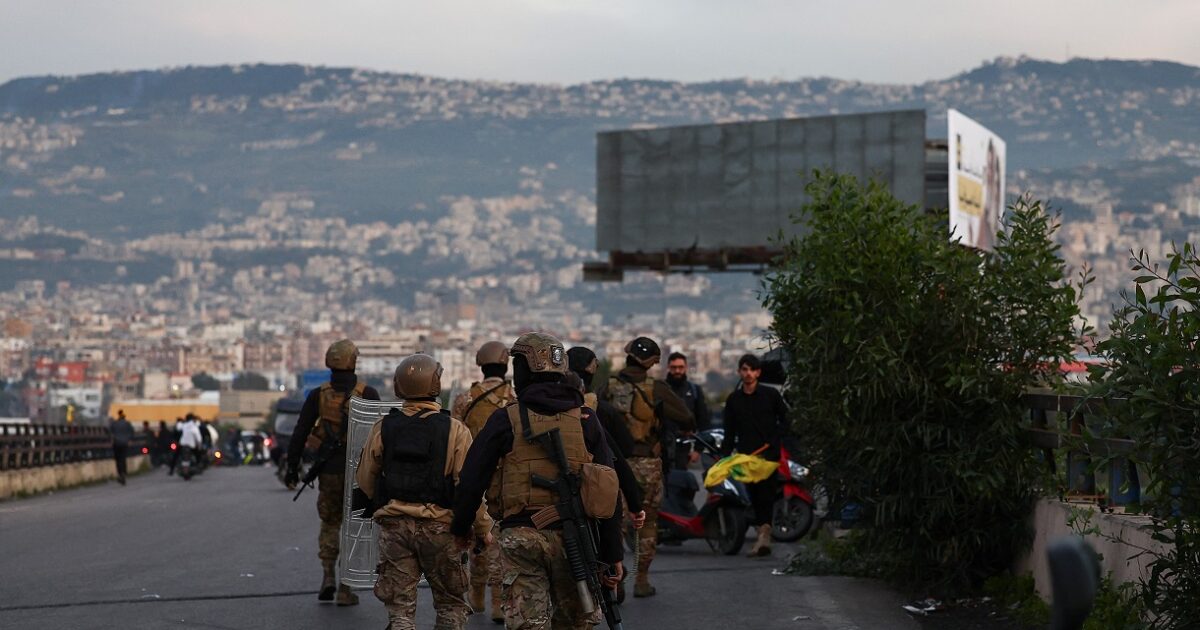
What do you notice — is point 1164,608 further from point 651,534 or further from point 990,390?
point 651,534

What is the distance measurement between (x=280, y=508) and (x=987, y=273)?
618 inches

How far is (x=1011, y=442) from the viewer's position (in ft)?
37.3

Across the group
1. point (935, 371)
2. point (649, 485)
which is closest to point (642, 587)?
point (649, 485)

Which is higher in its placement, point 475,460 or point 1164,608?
point 475,460

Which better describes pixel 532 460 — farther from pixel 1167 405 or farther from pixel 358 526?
pixel 358 526

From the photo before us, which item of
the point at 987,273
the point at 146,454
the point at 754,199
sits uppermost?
the point at 754,199

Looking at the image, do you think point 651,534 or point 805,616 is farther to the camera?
point 651,534

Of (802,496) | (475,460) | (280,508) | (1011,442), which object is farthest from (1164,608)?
(280,508)

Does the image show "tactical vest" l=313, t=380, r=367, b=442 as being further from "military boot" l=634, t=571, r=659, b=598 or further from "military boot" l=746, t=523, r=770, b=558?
"military boot" l=746, t=523, r=770, b=558

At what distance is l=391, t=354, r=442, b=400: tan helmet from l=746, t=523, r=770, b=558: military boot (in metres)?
6.94

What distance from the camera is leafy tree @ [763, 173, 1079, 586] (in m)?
11.5

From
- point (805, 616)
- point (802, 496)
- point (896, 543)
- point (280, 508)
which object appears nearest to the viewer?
point (805, 616)

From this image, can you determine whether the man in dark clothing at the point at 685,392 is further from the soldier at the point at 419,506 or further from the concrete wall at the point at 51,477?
the concrete wall at the point at 51,477

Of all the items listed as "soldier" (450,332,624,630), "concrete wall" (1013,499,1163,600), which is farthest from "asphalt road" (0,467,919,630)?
"soldier" (450,332,624,630)
